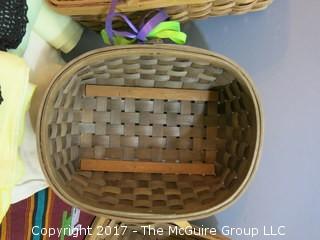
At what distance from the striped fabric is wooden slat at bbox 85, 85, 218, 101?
0.68 feet

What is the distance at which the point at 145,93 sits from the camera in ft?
3.26

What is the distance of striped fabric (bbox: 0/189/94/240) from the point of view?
2.99 feet

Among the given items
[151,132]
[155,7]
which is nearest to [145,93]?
[151,132]

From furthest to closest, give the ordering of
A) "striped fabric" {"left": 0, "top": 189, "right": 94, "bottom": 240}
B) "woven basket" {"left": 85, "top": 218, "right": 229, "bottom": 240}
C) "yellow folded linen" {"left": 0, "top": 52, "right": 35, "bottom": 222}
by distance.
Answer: "woven basket" {"left": 85, "top": 218, "right": 229, "bottom": 240} < "striped fabric" {"left": 0, "top": 189, "right": 94, "bottom": 240} < "yellow folded linen" {"left": 0, "top": 52, "right": 35, "bottom": 222}

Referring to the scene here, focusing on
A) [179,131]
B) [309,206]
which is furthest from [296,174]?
[179,131]

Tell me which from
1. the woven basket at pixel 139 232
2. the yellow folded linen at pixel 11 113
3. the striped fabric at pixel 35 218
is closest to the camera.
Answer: the yellow folded linen at pixel 11 113

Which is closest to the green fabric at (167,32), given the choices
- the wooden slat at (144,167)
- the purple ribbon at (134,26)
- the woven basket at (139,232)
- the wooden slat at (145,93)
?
the purple ribbon at (134,26)

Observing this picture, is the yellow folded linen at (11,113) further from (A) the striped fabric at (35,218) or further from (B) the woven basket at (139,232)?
(B) the woven basket at (139,232)

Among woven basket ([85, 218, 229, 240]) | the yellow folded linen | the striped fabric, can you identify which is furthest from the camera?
woven basket ([85, 218, 229, 240])

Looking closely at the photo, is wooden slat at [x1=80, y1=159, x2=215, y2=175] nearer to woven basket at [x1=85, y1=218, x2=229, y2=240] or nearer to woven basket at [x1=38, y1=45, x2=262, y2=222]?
woven basket at [x1=38, y1=45, x2=262, y2=222]

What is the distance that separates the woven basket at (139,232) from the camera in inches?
41.3

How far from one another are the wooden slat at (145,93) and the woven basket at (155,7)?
0.39 ft

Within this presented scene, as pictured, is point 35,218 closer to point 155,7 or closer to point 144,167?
point 144,167

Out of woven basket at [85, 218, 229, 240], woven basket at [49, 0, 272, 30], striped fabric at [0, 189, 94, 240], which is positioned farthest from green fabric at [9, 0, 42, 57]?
woven basket at [85, 218, 229, 240]
